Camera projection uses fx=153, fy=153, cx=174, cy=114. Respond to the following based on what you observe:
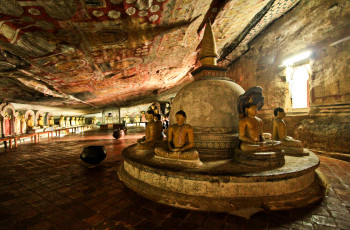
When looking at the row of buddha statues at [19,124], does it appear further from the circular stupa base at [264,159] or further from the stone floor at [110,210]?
the circular stupa base at [264,159]

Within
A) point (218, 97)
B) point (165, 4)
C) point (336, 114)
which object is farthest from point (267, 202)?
point (336, 114)

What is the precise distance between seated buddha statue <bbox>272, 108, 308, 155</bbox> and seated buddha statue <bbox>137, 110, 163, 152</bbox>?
3.17 meters

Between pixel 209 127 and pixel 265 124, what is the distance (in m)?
6.10

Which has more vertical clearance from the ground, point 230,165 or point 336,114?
point 336,114

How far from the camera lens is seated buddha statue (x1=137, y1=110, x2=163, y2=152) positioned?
159 inches

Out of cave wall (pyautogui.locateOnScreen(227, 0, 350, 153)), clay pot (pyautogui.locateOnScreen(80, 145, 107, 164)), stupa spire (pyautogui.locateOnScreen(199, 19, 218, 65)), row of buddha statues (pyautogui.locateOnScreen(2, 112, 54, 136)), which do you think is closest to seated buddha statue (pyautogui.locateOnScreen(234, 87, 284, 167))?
stupa spire (pyautogui.locateOnScreen(199, 19, 218, 65))

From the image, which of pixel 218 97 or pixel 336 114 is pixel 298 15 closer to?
pixel 336 114

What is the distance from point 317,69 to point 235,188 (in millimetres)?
6584

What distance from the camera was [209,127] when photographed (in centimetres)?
391

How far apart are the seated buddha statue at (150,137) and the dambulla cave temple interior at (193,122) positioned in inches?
1.1

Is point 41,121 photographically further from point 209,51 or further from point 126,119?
point 209,51

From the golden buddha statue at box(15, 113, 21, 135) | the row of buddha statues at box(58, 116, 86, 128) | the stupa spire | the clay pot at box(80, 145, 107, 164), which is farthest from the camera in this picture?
the row of buddha statues at box(58, 116, 86, 128)

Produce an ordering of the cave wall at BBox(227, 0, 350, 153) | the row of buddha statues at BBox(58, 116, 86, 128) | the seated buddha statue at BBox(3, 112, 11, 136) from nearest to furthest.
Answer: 1. the cave wall at BBox(227, 0, 350, 153)
2. the seated buddha statue at BBox(3, 112, 11, 136)
3. the row of buddha statues at BBox(58, 116, 86, 128)

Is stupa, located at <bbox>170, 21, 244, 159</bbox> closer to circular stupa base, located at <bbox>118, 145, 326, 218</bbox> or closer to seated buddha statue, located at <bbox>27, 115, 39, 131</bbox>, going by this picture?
circular stupa base, located at <bbox>118, 145, 326, 218</bbox>
